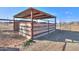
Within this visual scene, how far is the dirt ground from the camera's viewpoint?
8414mm

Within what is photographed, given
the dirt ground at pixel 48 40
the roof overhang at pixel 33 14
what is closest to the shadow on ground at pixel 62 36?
the dirt ground at pixel 48 40

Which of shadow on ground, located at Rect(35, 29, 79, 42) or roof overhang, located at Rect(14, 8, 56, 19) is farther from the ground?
roof overhang, located at Rect(14, 8, 56, 19)

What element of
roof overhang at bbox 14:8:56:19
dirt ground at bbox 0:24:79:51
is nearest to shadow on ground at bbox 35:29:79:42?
dirt ground at bbox 0:24:79:51

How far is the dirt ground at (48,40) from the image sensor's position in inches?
331

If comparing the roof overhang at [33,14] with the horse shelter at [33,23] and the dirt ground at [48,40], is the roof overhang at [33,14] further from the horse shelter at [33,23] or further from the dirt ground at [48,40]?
the dirt ground at [48,40]

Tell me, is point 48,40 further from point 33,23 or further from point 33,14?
point 33,14

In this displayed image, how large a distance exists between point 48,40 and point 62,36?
20 centimetres

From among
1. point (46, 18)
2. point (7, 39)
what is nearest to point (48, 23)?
point (46, 18)

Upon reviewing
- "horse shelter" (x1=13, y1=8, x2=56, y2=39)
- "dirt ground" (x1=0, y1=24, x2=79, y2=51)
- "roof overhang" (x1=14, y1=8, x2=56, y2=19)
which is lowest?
"dirt ground" (x1=0, y1=24, x2=79, y2=51)

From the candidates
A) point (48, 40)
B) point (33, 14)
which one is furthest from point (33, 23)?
point (48, 40)

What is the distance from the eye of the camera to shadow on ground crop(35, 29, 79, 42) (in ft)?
27.7

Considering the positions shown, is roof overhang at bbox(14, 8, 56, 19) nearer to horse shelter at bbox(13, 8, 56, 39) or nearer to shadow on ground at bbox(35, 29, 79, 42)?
horse shelter at bbox(13, 8, 56, 39)
